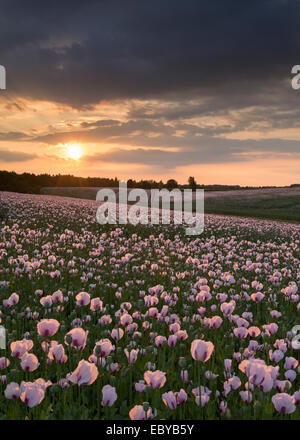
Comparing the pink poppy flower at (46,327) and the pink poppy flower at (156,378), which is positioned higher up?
the pink poppy flower at (46,327)

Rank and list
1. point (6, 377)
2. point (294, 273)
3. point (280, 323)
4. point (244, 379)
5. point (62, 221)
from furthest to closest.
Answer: point (62, 221)
point (294, 273)
point (280, 323)
point (244, 379)
point (6, 377)

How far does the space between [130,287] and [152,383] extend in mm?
4710

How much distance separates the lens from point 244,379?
3.78m

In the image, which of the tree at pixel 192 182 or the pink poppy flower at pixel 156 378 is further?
the tree at pixel 192 182

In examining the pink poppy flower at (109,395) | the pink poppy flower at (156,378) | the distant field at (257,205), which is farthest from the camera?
the distant field at (257,205)

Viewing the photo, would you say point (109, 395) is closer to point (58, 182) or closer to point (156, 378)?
point (156, 378)

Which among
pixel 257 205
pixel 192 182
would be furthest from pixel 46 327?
pixel 192 182

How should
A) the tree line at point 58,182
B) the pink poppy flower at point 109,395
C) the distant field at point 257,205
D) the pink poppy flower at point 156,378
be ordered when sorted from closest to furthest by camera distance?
the pink poppy flower at point 109,395 → the pink poppy flower at point 156,378 → the distant field at point 257,205 → the tree line at point 58,182

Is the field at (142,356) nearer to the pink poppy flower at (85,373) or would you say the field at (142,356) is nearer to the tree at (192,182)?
the pink poppy flower at (85,373)

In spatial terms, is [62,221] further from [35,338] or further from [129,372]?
[129,372]

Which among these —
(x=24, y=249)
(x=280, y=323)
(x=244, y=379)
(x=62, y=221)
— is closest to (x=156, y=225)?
(x=62, y=221)

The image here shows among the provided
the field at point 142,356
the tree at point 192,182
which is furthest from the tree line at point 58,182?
the field at point 142,356

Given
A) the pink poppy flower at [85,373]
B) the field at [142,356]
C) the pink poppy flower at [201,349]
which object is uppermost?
the pink poppy flower at [201,349]
